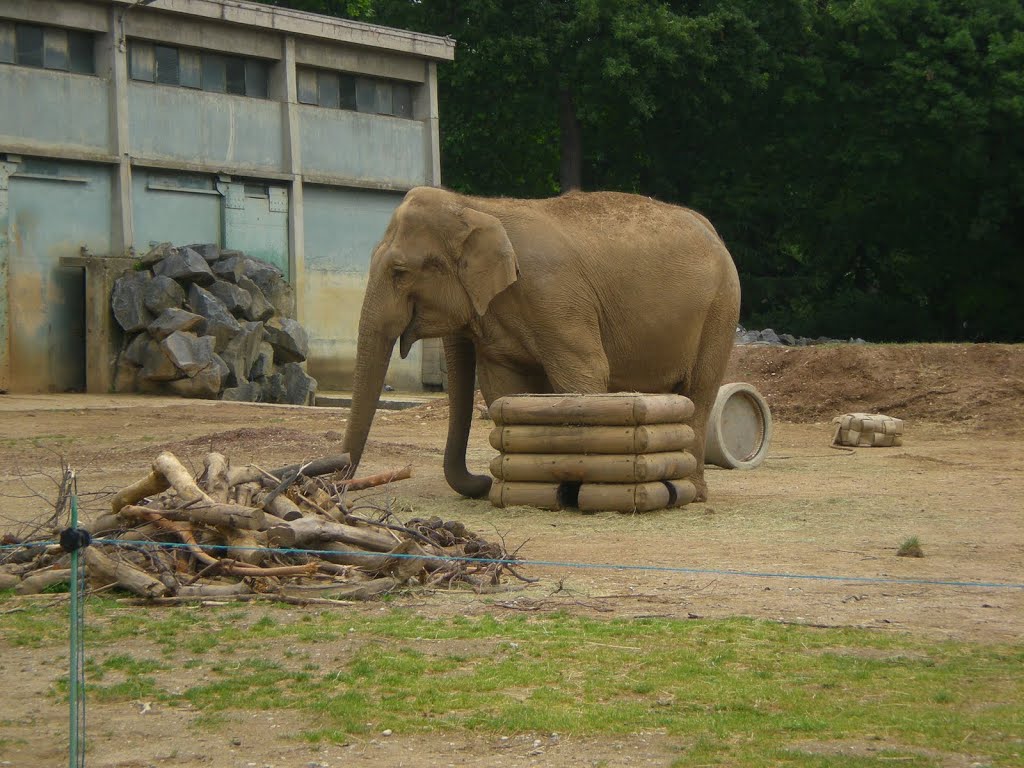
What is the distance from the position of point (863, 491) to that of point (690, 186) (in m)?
31.2

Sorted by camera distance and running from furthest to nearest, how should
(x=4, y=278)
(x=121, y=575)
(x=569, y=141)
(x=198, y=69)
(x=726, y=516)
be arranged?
(x=569, y=141), (x=198, y=69), (x=4, y=278), (x=726, y=516), (x=121, y=575)

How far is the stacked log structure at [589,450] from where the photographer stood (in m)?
10.7

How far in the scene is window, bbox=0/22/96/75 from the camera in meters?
26.5

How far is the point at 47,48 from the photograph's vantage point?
88.8ft

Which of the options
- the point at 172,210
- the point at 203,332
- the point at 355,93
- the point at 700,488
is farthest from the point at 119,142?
the point at 700,488

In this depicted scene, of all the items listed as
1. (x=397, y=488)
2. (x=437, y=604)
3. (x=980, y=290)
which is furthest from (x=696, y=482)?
(x=980, y=290)

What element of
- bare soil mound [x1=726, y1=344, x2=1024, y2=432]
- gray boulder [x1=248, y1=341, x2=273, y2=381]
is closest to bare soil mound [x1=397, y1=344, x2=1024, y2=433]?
bare soil mound [x1=726, y1=344, x2=1024, y2=432]

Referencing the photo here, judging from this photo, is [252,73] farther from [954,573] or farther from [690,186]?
[954,573]

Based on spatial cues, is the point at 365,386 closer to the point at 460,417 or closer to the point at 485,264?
the point at 460,417

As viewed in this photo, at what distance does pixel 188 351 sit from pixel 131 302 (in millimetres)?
1629

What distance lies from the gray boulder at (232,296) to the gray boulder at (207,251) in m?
0.83

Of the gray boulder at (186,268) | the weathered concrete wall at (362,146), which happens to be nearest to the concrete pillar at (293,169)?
the weathered concrete wall at (362,146)

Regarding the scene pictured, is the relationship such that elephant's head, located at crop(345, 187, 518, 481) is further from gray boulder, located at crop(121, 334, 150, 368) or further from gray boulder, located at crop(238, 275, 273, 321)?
gray boulder, located at crop(238, 275, 273, 321)

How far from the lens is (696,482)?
40.4 feet
